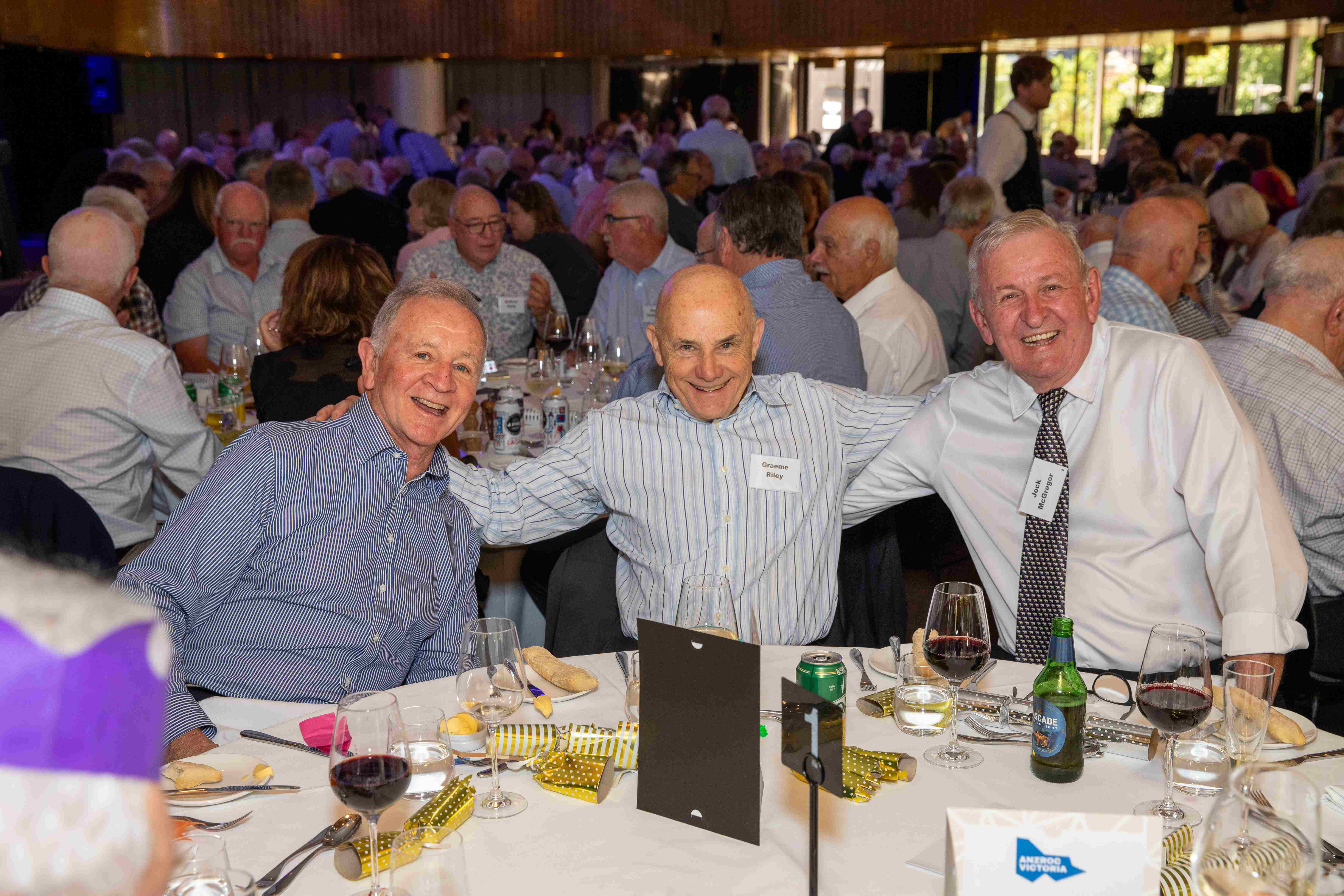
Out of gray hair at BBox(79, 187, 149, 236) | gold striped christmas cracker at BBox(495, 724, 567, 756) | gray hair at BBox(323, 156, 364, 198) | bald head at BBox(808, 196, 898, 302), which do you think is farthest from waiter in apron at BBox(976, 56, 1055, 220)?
gold striped christmas cracker at BBox(495, 724, 567, 756)

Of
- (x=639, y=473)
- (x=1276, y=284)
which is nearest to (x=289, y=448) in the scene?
(x=639, y=473)

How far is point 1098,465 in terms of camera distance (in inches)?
94.0

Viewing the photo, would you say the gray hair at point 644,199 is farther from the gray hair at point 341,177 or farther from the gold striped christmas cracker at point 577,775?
the gold striped christmas cracker at point 577,775

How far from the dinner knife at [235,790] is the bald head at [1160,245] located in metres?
3.89

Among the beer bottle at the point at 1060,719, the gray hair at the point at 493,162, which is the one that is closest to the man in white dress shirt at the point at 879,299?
the beer bottle at the point at 1060,719

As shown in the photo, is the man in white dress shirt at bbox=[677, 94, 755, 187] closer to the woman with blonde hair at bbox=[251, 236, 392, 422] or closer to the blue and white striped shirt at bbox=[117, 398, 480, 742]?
the woman with blonde hair at bbox=[251, 236, 392, 422]

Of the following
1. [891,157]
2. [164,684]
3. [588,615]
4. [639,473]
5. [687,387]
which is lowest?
[588,615]

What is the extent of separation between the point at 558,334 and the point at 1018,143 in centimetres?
444

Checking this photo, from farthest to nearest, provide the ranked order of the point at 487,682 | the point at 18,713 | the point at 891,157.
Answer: the point at 891,157 → the point at 487,682 → the point at 18,713

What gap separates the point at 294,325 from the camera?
3.47m

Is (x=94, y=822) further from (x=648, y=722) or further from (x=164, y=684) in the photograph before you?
(x=648, y=722)

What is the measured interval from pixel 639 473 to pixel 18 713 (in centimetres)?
216

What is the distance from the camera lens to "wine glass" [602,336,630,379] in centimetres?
454

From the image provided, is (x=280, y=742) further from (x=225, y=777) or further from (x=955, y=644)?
(x=955, y=644)
